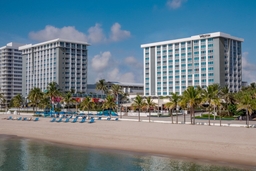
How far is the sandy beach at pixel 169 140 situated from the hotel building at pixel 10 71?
5404 inches

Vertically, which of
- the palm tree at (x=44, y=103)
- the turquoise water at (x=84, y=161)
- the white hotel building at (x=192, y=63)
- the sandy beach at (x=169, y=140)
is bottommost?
the turquoise water at (x=84, y=161)

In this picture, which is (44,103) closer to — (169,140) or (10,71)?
(169,140)

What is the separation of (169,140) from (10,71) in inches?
6618

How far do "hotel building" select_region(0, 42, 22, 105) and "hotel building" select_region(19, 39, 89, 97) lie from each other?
15.9m

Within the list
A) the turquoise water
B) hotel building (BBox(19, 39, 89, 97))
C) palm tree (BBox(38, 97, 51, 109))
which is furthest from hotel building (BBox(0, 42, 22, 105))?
the turquoise water

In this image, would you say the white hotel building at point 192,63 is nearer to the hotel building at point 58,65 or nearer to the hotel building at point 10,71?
the hotel building at point 58,65

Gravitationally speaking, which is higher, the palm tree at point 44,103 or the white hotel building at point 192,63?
the white hotel building at point 192,63

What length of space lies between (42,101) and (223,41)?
228ft

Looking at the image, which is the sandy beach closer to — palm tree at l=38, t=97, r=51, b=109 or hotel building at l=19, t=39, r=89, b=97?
palm tree at l=38, t=97, r=51, b=109

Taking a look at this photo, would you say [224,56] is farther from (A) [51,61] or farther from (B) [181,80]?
(A) [51,61]

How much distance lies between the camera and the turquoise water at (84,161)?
31.3 metres

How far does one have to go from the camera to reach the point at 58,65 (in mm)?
161125

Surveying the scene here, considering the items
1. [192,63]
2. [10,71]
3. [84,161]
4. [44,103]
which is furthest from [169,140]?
[10,71]

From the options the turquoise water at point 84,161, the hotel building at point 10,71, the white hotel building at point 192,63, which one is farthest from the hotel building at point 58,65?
the turquoise water at point 84,161
